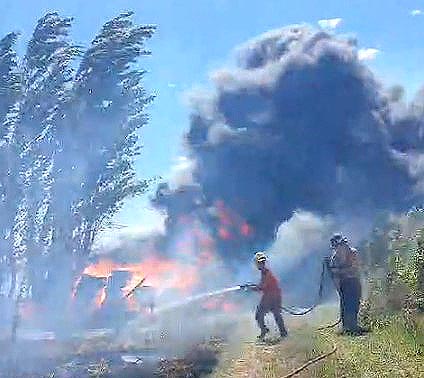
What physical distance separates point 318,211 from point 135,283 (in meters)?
17.2

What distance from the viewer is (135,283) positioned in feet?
96.1

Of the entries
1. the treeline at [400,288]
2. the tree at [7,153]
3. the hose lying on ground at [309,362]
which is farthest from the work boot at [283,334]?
the tree at [7,153]

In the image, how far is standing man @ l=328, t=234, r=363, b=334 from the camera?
13062mm

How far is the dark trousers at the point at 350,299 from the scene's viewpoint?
42.8 ft

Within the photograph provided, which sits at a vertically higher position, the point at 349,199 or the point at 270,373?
the point at 349,199

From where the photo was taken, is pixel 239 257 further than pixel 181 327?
Yes

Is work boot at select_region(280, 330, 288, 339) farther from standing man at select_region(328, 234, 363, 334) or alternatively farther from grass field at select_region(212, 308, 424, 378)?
standing man at select_region(328, 234, 363, 334)

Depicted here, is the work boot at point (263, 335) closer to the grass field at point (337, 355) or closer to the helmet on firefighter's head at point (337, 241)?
the grass field at point (337, 355)

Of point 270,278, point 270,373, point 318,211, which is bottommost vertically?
point 270,373

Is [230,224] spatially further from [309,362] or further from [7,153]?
[309,362]

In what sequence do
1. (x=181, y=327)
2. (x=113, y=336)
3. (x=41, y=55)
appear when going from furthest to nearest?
(x=41, y=55) → (x=113, y=336) → (x=181, y=327)

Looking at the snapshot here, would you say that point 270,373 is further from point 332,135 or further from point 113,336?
point 332,135

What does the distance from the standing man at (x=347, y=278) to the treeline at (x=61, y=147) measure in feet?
47.6

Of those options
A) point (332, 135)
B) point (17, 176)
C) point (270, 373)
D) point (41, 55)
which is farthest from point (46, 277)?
point (332, 135)
